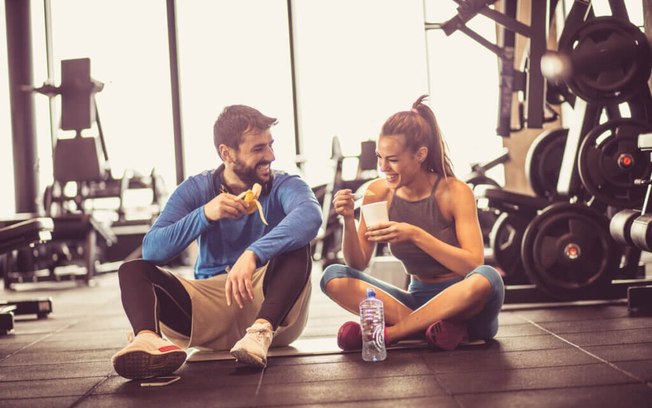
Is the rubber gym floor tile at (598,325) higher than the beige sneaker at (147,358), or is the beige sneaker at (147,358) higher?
the beige sneaker at (147,358)

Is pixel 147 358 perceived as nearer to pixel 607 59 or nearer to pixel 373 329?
pixel 373 329

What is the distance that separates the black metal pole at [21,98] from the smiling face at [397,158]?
672cm

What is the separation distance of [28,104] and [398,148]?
6960 millimetres

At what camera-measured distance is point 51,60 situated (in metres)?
8.82

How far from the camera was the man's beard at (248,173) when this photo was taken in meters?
2.55

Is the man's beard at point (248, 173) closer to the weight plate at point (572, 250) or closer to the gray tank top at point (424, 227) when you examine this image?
the gray tank top at point (424, 227)

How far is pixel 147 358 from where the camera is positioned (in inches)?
85.3

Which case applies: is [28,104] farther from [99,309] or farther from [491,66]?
[491,66]

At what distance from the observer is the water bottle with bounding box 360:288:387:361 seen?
2389 millimetres

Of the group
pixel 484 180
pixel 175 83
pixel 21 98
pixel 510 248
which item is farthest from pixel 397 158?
pixel 21 98

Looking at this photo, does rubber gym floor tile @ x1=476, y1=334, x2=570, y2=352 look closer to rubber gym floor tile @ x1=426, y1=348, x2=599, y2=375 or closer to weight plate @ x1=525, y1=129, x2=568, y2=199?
rubber gym floor tile @ x1=426, y1=348, x2=599, y2=375

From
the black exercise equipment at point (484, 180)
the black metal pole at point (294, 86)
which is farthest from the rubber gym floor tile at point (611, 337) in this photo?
the black metal pole at point (294, 86)

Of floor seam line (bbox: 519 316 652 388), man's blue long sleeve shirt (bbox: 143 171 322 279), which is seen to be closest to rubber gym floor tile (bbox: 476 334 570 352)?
floor seam line (bbox: 519 316 652 388)

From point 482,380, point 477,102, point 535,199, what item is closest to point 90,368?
point 482,380
